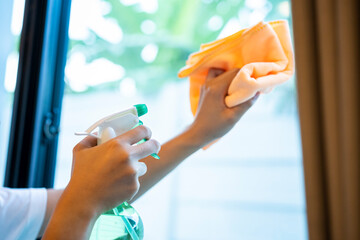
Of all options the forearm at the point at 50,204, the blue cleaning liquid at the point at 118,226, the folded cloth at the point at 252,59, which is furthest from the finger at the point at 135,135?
the forearm at the point at 50,204

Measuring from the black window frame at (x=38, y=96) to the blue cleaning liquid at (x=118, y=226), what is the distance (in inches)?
25.3

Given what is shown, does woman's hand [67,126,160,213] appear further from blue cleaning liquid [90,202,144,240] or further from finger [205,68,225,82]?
finger [205,68,225,82]

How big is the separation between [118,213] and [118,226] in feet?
0.07

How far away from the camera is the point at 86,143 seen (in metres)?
0.47

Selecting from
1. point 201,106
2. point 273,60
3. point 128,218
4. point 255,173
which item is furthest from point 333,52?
point 255,173

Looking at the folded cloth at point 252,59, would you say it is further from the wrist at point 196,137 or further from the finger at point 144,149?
the finger at point 144,149

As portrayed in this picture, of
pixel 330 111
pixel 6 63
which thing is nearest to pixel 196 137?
pixel 330 111

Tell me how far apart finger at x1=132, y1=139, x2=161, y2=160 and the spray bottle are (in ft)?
0.08

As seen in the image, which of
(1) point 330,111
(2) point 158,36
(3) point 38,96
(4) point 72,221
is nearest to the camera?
(4) point 72,221

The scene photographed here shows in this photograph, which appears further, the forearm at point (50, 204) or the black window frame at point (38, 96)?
the black window frame at point (38, 96)

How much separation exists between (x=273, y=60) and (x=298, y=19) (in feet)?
1.37

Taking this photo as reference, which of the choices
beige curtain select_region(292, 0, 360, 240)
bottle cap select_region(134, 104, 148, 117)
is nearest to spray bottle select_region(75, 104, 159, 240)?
bottle cap select_region(134, 104, 148, 117)

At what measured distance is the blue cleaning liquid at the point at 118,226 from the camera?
463mm

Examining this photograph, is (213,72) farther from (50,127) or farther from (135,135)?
(50,127)
